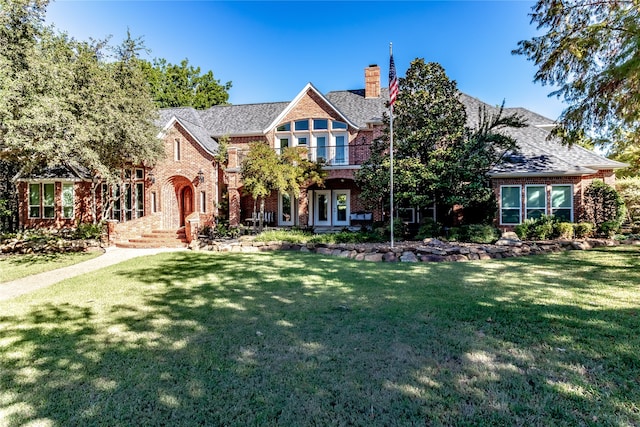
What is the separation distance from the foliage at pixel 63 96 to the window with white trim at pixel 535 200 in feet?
Result: 61.1

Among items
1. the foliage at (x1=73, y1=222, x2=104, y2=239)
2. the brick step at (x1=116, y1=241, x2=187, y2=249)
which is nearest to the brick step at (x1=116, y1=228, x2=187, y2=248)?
the brick step at (x1=116, y1=241, x2=187, y2=249)

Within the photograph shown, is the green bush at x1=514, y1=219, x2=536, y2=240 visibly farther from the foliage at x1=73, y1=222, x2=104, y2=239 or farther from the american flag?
the foliage at x1=73, y1=222, x2=104, y2=239

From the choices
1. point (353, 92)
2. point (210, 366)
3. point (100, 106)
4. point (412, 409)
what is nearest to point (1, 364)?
point (210, 366)

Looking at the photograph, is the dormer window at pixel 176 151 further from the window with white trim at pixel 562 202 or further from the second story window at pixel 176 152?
the window with white trim at pixel 562 202

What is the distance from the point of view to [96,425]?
2.48 metres

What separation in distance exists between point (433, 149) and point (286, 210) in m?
9.56

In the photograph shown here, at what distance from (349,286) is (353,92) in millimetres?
18203

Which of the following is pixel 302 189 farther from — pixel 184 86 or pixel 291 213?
pixel 184 86

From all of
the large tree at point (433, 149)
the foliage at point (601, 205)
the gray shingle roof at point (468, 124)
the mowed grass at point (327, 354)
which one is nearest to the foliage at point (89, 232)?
the gray shingle roof at point (468, 124)

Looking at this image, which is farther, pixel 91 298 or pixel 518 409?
pixel 91 298

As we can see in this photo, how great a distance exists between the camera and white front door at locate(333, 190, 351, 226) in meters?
19.5

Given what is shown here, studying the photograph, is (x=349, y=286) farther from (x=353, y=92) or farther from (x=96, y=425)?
(x=353, y=92)

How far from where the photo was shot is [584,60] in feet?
35.9

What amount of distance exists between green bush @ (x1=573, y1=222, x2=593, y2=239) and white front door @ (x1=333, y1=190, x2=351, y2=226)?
1125 centimetres
